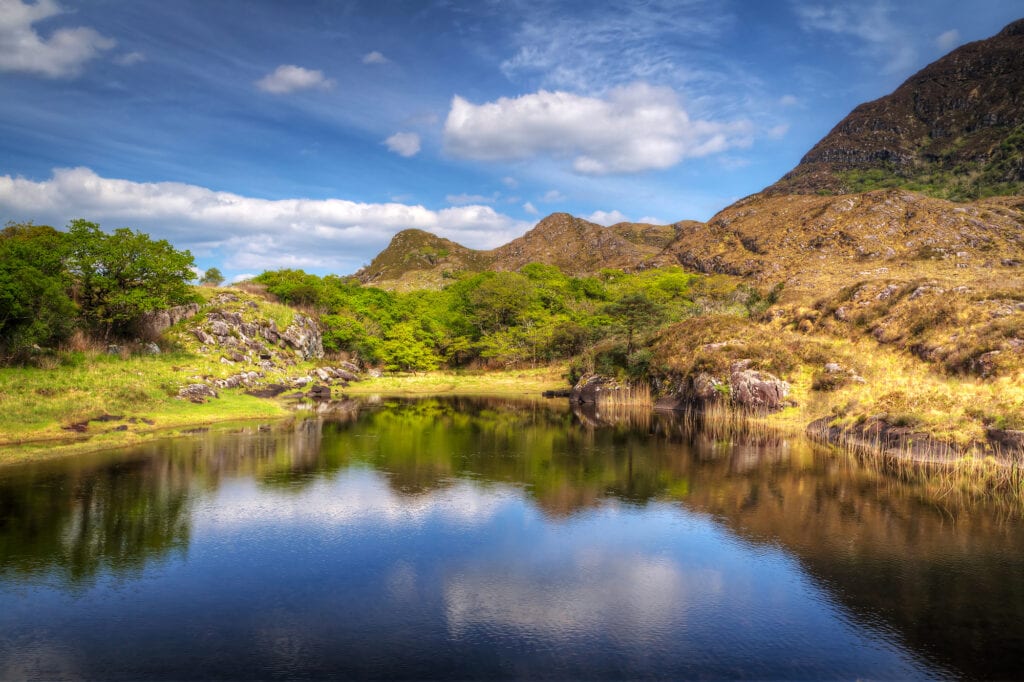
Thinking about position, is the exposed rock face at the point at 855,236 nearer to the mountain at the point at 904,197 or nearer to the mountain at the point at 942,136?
the mountain at the point at 904,197

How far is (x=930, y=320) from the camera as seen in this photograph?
1893 inches

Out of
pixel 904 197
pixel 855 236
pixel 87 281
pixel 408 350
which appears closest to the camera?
pixel 87 281

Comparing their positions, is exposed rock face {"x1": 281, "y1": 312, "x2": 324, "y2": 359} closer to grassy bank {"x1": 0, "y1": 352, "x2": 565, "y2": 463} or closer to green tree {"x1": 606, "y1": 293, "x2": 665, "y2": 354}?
grassy bank {"x1": 0, "y1": 352, "x2": 565, "y2": 463}

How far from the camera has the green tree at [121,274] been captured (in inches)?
1907

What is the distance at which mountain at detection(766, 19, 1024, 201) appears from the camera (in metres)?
125

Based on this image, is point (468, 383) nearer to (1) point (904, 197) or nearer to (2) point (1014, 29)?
(1) point (904, 197)

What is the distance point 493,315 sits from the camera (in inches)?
4247

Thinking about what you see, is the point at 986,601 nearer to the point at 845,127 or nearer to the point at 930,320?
the point at 930,320

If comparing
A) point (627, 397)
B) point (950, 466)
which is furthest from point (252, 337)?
point (950, 466)

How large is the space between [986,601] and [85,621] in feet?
70.7

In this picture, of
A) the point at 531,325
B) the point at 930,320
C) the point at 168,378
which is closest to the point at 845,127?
the point at 531,325

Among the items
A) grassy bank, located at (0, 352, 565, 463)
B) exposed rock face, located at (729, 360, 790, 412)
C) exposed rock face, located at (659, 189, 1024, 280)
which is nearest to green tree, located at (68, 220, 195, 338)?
grassy bank, located at (0, 352, 565, 463)

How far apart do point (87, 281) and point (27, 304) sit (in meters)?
13.9

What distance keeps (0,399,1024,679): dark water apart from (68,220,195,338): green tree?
2837 cm
